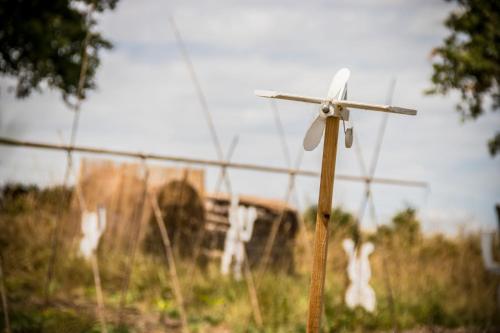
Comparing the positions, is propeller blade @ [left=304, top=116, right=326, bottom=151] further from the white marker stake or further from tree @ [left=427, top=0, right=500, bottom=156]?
tree @ [left=427, top=0, right=500, bottom=156]

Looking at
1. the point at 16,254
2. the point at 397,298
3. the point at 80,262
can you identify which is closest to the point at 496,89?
the point at 397,298

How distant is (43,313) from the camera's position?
A: 459 cm

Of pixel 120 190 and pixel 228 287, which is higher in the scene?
pixel 120 190

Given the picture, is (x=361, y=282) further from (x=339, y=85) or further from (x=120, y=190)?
(x=120, y=190)

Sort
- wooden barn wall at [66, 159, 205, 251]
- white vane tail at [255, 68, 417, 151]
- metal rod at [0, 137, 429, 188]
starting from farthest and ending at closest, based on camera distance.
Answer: wooden barn wall at [66, 159, 205, 251]
metal rod at [0, 137, 429, 188]
white vane tail at [255, 68, 417, 151]

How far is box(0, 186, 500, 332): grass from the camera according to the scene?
5.39 m

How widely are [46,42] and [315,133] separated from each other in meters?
7.08

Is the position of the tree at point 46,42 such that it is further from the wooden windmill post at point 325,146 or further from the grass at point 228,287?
the wooden windmill post at point 325,146

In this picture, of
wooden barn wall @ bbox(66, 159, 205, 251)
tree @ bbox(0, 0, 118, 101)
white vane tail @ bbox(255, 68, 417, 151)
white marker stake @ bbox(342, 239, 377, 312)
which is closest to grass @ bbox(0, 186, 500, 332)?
white marker stake @ bbox(342, 239, 377, 312)

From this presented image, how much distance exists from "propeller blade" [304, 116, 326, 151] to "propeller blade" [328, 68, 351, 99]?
111 millimetres

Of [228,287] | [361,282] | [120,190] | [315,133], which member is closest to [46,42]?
[120,190]

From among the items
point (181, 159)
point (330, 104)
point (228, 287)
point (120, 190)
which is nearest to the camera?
point (330, 104)

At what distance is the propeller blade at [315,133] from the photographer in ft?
7.50

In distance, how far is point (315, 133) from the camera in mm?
2291
